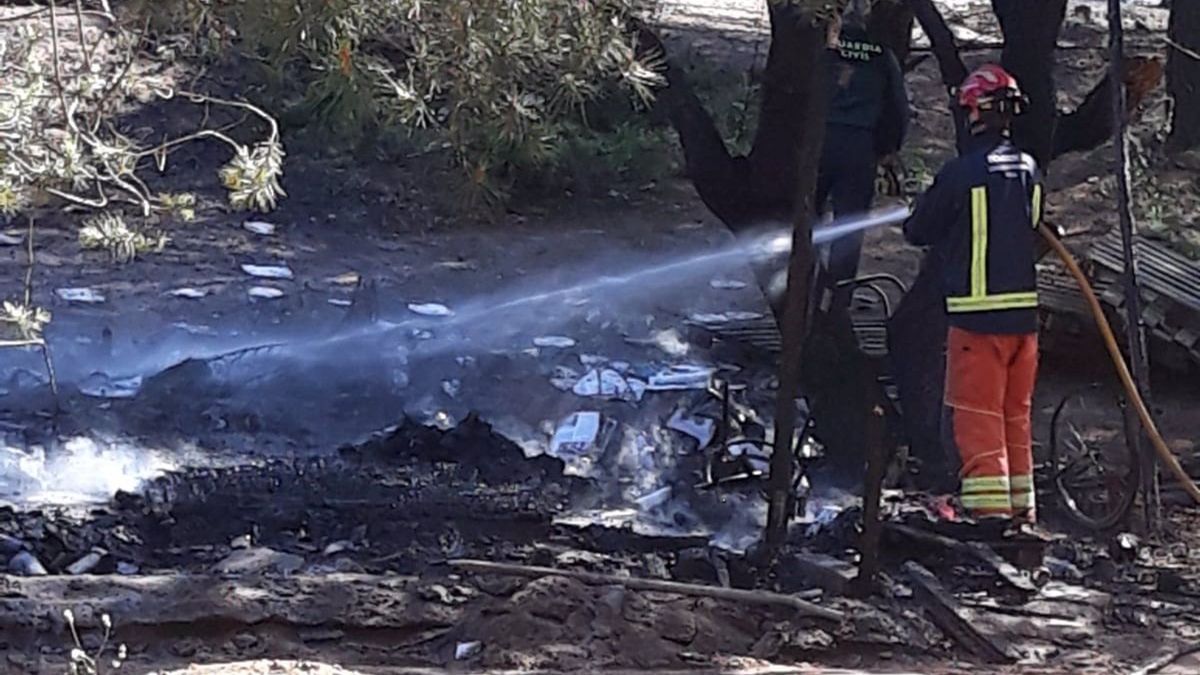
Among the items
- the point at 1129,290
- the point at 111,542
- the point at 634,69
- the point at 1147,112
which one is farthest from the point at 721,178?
the point at 1147,112

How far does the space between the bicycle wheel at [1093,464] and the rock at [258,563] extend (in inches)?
122

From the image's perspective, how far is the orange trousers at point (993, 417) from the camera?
698 cm

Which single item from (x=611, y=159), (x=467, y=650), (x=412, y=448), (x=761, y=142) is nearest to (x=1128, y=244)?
(x=761, y=142)

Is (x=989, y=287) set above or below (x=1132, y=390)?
above

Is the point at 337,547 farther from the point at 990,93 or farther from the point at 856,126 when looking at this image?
the point at 856,126

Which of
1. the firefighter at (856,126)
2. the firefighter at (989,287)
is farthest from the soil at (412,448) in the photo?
the firefighter at (856,126)

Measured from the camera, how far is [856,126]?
8539mm

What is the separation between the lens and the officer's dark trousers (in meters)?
8.59

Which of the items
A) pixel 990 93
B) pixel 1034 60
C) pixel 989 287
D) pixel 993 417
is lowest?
pixel 993 417

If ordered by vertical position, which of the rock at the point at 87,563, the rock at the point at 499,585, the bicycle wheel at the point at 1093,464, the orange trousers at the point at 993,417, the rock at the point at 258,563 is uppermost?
the orange trousers at the point at 993,417

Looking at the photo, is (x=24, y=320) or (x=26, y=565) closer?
(x=24, y=320)

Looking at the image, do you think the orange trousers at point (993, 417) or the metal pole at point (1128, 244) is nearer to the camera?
the metal pole at point (1128, 244)

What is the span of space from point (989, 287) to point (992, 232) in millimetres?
209

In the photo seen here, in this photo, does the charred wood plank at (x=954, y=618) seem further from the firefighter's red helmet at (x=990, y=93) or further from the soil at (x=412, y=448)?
the firefighter's red helmet at (x=990, y=93)
